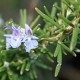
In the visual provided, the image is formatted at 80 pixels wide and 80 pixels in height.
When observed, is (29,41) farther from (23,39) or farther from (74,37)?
(74,37)

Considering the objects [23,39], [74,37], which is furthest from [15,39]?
[74,37]

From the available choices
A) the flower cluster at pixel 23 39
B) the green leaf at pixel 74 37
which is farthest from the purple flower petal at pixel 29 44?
the green leaf at pixel 74 37

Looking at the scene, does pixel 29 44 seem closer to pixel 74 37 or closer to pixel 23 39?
pixel 23 39

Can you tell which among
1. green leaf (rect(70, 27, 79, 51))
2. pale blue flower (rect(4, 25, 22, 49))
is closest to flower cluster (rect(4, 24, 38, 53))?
pale blue flower (rect(4, 25, 22, 49))

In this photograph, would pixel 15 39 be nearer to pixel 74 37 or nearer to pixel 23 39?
pixel 23 39

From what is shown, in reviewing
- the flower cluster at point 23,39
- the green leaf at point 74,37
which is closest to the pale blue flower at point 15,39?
the flower cluster at point 23,39

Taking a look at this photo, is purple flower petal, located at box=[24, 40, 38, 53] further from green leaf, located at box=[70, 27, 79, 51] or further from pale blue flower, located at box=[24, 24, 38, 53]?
green leaf, located at box=[70, 27, 79, 51]

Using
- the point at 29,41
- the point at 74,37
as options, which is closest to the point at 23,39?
the point at 29,41

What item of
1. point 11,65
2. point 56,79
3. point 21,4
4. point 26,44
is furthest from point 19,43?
point 21,4

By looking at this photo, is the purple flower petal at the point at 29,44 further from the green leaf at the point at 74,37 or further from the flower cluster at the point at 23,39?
the green leaf at the point at 74,37

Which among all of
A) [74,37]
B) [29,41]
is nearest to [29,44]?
[29,41]
